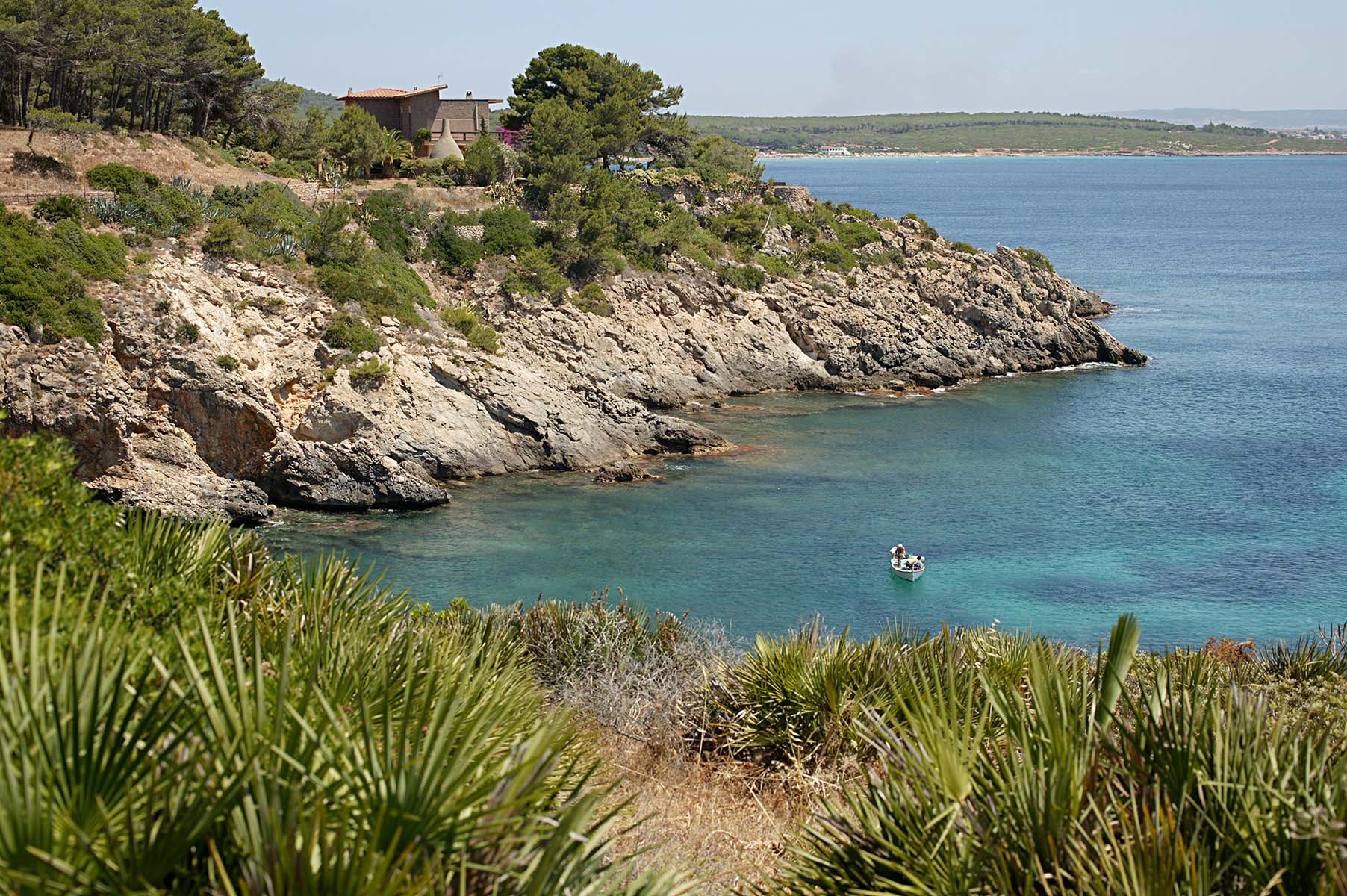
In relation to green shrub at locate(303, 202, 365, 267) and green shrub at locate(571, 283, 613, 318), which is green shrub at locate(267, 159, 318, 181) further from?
green shrub at locate(571, 283, 613, 318)

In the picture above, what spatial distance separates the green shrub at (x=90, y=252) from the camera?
3050 centimetres

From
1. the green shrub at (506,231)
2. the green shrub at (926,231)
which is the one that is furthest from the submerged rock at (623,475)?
the green shrub at (926,231)

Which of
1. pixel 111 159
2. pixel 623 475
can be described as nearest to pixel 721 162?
pixel 623 475

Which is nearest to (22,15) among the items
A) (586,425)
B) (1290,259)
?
(586,425)

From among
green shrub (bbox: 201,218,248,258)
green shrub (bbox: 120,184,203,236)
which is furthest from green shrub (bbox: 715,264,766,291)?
green shrub (bbox: 120,184,203,236)

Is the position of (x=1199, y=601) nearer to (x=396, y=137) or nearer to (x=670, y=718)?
(x=670, y=718)

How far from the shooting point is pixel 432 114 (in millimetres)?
54094

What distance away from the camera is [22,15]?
35750mm

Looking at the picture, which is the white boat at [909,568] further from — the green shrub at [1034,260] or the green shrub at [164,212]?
the green shrub at [1034,260]

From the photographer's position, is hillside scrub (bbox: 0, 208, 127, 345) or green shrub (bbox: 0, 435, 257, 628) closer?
green shrub (bbox: 0, 435, 257, 628)

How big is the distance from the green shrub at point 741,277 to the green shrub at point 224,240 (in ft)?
66.3

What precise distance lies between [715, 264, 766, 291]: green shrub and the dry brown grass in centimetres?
3813

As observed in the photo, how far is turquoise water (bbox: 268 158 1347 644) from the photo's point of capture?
26172 mm

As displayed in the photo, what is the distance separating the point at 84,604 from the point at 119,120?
41.9 metres
